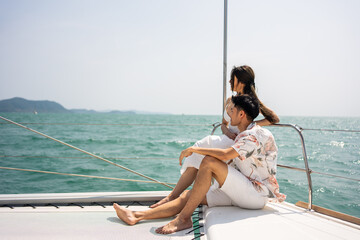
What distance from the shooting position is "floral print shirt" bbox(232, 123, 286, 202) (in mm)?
1623

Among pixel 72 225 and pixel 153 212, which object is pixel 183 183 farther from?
pixel 72 225

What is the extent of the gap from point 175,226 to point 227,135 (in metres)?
0.76

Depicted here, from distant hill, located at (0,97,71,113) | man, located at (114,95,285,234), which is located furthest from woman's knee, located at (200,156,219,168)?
distant hill, located at (0,97,71,113)

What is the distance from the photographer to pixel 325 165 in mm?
9312

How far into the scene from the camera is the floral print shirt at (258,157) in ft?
5.32

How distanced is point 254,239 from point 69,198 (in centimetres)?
143

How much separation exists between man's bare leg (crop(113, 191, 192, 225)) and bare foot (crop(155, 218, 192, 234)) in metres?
0.16

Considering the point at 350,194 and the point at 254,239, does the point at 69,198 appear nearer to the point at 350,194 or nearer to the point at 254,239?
the point at 254,239

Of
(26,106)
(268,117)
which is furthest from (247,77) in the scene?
(26,106)

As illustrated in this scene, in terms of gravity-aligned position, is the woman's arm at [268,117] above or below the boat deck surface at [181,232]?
above

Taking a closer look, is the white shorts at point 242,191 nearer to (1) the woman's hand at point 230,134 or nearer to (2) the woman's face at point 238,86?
(1) the woman's hand at point 230,134

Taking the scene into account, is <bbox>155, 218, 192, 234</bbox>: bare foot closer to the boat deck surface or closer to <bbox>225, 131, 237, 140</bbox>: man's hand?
the boat deck surface

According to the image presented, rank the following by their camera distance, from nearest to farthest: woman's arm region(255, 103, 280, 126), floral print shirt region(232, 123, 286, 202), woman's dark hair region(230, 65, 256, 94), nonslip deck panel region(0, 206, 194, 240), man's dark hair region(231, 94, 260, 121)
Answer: nonslip deck panel region(0, 206, 194, 240), floral print shirt region(232, 123, 286, 202), man's dark hair region(231, 94, 260, 121), woman's arm region(255, 103, 280, 126), woman's dark hair region(230, 65, 256, 94)

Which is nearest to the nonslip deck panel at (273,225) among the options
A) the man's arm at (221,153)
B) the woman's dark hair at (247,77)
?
the man's arm at (221,153)
